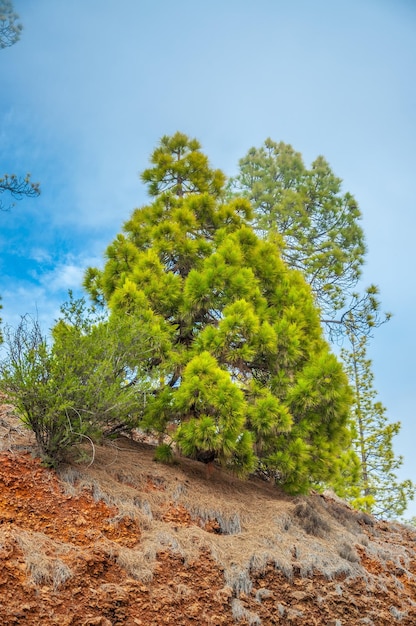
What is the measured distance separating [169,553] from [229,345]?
248cm

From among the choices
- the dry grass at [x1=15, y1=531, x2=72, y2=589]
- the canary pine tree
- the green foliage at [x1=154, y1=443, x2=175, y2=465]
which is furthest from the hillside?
the canary pine tree

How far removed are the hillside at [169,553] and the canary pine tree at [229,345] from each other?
1.79ft

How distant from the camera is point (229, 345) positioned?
575 cm

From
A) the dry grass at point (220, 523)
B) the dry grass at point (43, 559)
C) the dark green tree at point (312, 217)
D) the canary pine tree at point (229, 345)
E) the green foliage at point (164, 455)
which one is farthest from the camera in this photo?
the dark green tree at point (312, 217)

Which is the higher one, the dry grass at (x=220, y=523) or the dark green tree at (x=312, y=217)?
the dark green tree at (x=312, y=217)

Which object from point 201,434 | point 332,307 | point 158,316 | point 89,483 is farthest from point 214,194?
point 332,307

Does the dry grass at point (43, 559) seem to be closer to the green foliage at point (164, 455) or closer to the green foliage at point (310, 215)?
the green foliage at point (164, 455)

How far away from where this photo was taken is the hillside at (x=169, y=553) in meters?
3.21

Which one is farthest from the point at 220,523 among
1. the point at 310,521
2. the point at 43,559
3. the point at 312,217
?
the point at 312,217

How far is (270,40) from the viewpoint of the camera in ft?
48.8

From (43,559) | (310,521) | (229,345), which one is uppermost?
(229,345)

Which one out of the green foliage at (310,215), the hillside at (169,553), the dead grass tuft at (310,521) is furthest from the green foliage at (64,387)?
the green foliage at (310,215)

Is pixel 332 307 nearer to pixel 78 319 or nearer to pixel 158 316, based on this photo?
pixel 158 316

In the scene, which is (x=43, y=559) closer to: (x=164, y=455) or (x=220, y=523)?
(x=220, y=523)
